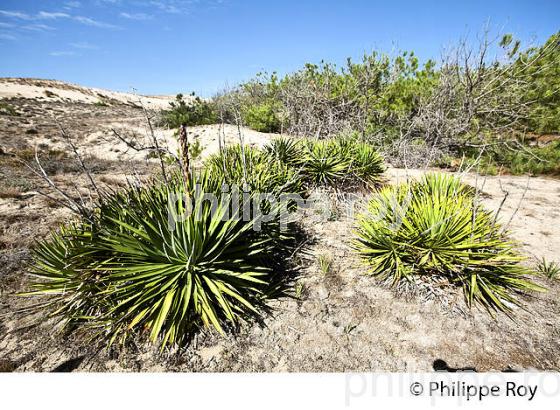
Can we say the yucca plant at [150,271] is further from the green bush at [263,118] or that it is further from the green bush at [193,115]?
the green bush at [193,115]

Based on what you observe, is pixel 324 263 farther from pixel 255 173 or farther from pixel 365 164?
pixel 365 164

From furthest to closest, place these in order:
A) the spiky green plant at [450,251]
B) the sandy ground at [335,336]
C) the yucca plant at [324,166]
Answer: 1. the yucca plant at [324,166]
2. the spiky green plant at [450,251]
3. the sandy ground at [335,336]

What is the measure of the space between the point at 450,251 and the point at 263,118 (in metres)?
12.7

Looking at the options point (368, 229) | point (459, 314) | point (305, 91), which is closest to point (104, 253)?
point (368, 229)

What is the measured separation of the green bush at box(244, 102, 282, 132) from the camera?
14492mm

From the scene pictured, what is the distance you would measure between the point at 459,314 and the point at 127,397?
3.37 m

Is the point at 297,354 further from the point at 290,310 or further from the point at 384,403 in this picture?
the point at 384,403

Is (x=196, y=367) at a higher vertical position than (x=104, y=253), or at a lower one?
lower

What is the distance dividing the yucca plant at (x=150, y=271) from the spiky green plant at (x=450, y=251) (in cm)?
177

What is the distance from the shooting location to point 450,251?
3.22m

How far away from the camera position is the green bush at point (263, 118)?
14.5 meters

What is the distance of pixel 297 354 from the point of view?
8.67 feet

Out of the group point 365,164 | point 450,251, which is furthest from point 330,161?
point 450,251

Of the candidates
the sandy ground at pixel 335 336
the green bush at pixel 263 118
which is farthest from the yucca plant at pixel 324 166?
the green bush at pixel 263 118
